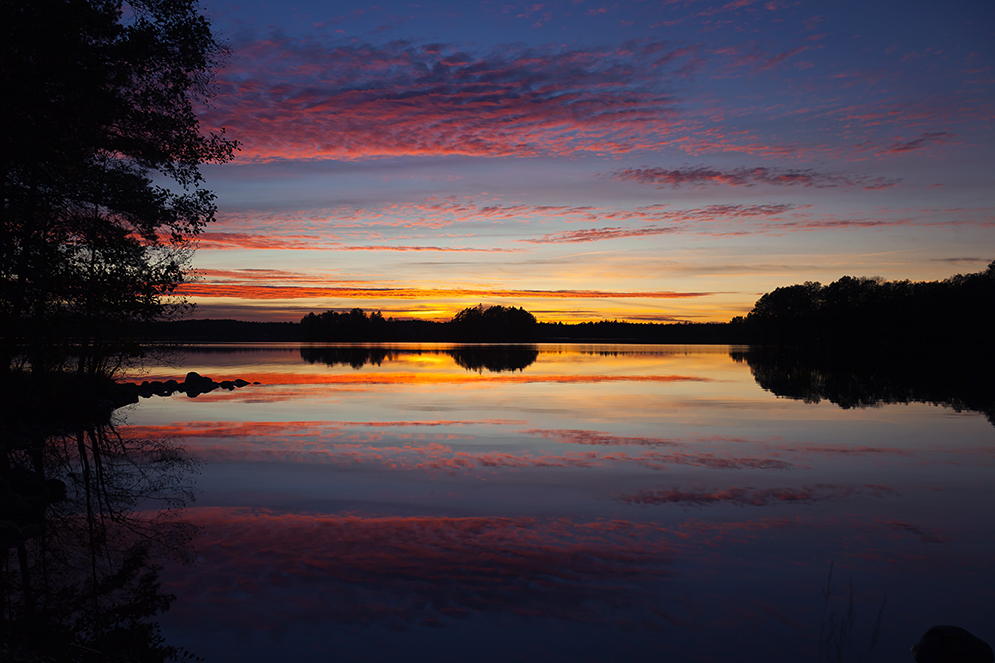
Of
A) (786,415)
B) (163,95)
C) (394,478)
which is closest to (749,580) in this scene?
(394,478)

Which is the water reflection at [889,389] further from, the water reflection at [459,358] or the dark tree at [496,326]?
the dark tree at [496,326]

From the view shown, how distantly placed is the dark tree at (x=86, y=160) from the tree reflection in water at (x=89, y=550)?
2811 mm

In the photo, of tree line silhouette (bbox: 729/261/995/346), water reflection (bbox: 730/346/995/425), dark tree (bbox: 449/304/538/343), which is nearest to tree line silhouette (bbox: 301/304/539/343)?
dark tree (bbox: 449/304/538/343)

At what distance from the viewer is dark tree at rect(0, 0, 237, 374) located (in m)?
9.98

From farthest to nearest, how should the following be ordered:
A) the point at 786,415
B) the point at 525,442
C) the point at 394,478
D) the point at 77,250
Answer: the point at 786,415
the point at 525,442
the point at 394,478
the point at 77,250

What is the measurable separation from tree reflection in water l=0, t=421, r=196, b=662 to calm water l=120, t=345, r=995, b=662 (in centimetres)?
38

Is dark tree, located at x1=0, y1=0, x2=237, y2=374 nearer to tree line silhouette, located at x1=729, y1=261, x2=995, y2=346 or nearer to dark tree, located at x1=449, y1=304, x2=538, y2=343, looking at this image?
tree line silhouette, located at x1=729, y1=261, x2=995, y2=346

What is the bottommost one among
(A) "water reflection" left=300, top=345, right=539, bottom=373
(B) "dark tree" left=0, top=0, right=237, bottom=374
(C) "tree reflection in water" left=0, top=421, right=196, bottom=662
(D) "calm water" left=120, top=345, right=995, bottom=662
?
(C) "tree reflection in water" left=0, top=421, right=196, bottom=662

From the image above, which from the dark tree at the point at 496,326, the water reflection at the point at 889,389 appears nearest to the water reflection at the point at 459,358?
the water reflection at the point at 889,389

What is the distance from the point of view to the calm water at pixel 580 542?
663 cm

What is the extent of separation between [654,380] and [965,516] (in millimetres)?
28602

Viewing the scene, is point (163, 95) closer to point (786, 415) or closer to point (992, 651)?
point (992, 651)

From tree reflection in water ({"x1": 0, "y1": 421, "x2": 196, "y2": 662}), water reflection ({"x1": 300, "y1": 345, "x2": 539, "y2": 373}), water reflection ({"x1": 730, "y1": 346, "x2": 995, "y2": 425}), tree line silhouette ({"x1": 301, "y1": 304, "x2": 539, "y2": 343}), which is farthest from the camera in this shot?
tree line silhouette ({"x1": 301, "y1": 304, "x2": 539, "y2": 343})

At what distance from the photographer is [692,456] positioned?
50.4 feet
